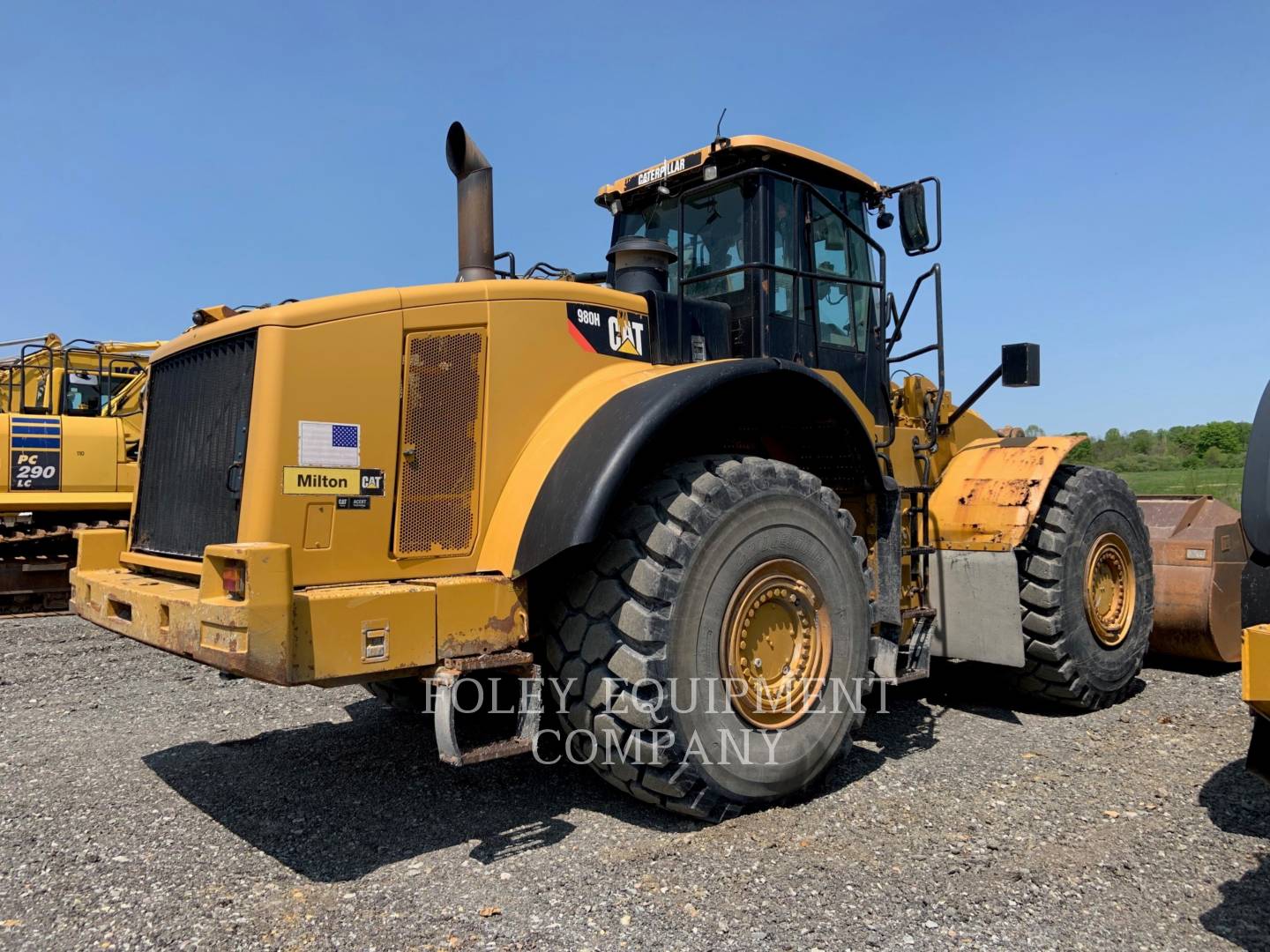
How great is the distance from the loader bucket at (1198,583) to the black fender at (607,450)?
161 inches

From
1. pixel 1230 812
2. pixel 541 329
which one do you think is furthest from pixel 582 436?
pixel 1230 812

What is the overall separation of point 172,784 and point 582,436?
8.41ft

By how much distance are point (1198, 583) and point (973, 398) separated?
7.44 ft

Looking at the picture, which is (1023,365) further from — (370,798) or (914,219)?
(370,798)

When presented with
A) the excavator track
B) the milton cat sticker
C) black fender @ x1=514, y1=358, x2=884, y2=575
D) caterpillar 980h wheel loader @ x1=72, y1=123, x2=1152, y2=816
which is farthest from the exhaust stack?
the excavator track

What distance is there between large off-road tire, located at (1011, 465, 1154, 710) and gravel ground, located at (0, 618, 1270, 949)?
30cm

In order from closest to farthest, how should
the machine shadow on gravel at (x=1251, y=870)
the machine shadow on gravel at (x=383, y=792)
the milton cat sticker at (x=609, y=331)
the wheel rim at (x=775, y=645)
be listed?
the machine shadow on gravel at (x=1251, y=870) < the machine shadow on gravel at (x=383, y=792) < the wheel rim at (x=775, y=645) < the milton cat sticker at (x=609, y=331)

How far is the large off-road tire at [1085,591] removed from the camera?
18.0 feet

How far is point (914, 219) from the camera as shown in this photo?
5297 mm

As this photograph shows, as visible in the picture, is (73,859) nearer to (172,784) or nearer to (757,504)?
(172,784)

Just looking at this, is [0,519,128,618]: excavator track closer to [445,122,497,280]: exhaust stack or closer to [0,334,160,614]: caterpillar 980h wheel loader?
[0,334,160,614]: caterpillar 980h wheel loader

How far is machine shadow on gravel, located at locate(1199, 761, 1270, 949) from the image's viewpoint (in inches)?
116

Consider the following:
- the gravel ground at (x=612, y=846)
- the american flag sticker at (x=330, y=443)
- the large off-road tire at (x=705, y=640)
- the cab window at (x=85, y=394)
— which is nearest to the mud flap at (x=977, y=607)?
the gravel ground at (x=612, y=846)

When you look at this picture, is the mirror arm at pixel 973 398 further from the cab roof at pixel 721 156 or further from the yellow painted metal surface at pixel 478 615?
the yellow painted metal surface at pixel 478 615
